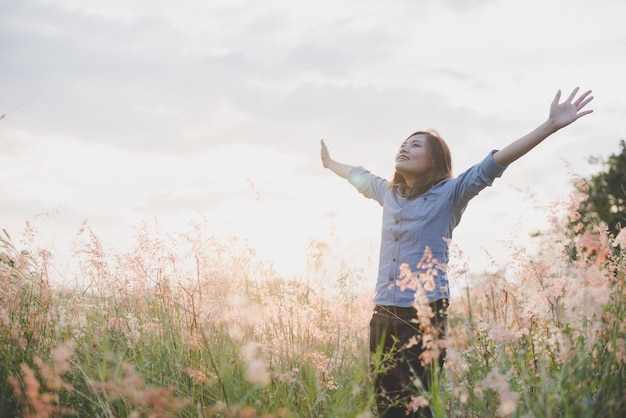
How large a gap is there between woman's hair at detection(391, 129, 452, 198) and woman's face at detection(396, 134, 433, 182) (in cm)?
3

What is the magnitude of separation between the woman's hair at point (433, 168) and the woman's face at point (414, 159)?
3cm

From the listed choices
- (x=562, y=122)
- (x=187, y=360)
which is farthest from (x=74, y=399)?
(x=562, y=122)

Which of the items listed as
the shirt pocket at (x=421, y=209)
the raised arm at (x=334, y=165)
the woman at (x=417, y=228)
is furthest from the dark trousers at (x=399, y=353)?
the raised arm at (x=334, y=165)

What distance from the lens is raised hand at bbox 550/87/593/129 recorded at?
3.14 m

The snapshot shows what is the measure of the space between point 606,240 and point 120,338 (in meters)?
3.06

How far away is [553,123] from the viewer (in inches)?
124

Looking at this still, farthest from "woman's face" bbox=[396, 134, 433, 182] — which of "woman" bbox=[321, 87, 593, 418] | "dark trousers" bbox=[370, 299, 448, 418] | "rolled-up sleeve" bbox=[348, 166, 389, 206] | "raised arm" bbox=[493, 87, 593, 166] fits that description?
"dark trousers" bbox=[370, 299, 448, 418]

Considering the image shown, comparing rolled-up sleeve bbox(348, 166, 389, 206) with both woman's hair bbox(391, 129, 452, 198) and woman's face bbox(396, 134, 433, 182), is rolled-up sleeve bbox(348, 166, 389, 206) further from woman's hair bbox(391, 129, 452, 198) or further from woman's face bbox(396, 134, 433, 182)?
woman's face bbox(396, 134, 433, 182)

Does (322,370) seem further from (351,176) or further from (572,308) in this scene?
(351,176)

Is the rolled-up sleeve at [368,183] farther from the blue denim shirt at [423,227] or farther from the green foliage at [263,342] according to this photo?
the green foliage at [263,342]

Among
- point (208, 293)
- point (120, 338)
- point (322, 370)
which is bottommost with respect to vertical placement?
point (322, 370)

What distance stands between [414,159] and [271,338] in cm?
157

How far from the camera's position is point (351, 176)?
4.58 m

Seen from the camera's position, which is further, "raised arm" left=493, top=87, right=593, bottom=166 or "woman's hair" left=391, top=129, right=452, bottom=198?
"woman's hair" left=391, top=129, right=452, bottom=198
